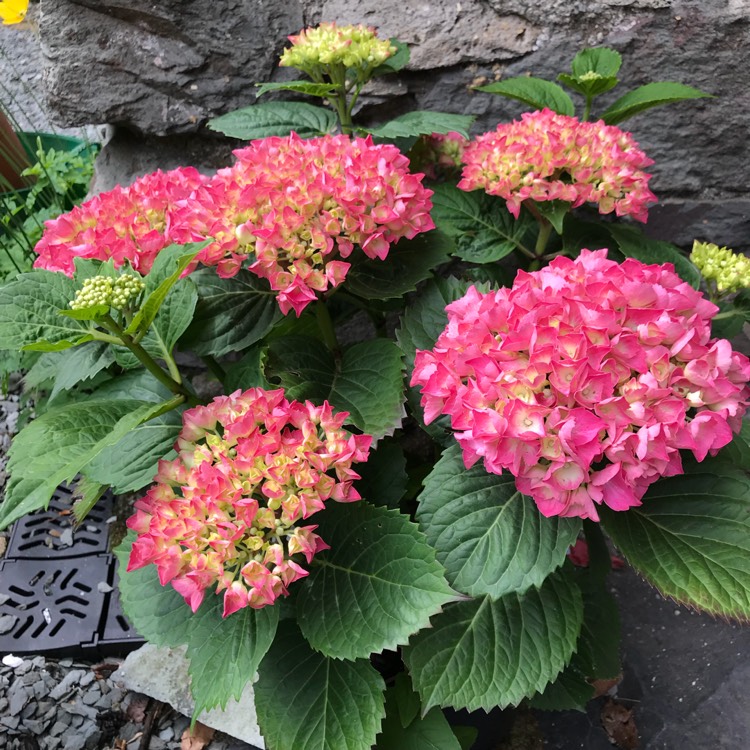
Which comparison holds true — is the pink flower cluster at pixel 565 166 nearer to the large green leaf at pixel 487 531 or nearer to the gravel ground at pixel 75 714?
the large green leaf at pixel 487 531

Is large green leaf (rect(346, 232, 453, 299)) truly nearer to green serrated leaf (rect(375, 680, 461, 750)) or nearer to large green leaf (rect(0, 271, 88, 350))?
large green leaf (rect(0, 271, 88, 350))

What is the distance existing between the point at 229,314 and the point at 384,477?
378 mm

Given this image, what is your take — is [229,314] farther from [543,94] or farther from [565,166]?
[543,94]

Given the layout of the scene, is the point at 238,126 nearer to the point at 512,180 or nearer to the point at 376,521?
the point at 512,180

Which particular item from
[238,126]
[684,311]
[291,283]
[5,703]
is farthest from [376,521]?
[5,703]

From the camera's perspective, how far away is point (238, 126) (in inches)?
52.1

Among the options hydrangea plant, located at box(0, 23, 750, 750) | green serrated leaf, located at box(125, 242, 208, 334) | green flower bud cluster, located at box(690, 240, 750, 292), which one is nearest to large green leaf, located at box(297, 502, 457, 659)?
hydrangea plant, located at box(0, 23, 750, 750)

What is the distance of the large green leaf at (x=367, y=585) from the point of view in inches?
32.9

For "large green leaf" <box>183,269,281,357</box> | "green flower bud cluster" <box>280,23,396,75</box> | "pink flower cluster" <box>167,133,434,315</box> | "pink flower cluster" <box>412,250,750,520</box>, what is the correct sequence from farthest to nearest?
"green flower bud cluster" <box>280,23,396,75</box>, "large green leaf" <box>183,269,281,357</box>, "pink flower cluster" <box>167,133,434,315</box>, "pink flower cluster" <box>412,250,750,520</box>

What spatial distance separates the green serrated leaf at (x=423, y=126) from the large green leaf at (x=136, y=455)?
654 mm

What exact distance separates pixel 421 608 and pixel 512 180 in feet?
2.40

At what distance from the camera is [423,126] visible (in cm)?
127

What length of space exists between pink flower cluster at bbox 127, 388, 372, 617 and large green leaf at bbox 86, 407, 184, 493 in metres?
0.12

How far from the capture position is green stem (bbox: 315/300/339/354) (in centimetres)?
116
